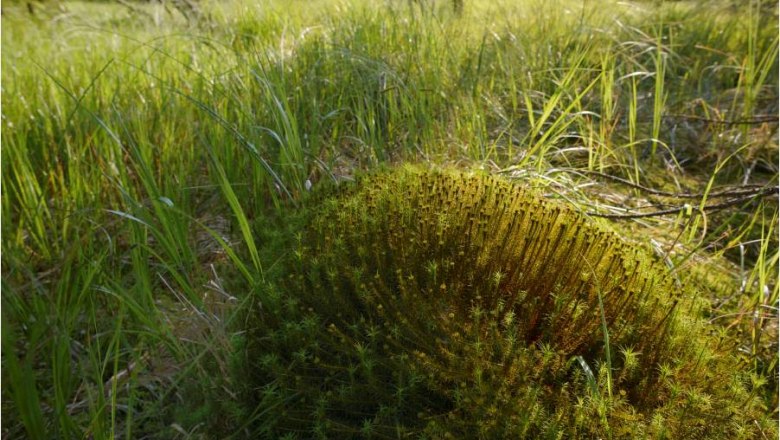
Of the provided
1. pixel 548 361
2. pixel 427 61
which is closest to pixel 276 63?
pixel 427 61

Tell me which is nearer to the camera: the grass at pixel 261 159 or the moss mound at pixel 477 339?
the moss mound at pixel 477 339

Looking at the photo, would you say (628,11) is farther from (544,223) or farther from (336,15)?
(544,223)

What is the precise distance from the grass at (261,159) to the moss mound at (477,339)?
183 mm

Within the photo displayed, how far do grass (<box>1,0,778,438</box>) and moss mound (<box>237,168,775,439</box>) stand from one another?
0.60 feet

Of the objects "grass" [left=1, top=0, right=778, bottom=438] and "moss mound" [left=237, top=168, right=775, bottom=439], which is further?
"grass" [left=1, top=0, right=778, bottom=438]

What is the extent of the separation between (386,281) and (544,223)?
0.53 meters

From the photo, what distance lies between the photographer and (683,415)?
Result: 1.50 meters

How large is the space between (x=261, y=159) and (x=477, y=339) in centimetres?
112

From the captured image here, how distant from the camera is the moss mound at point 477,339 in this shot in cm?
156

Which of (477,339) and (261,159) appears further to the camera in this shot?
(261,159)

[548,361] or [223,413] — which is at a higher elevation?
[548,361]

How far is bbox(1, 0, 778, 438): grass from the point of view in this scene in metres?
2.08

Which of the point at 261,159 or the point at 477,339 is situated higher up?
the point at 261,159

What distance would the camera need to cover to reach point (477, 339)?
5.30 ft
